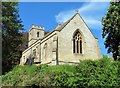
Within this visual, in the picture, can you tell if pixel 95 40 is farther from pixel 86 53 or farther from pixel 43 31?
pixel 43 31

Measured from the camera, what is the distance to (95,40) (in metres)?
41.4

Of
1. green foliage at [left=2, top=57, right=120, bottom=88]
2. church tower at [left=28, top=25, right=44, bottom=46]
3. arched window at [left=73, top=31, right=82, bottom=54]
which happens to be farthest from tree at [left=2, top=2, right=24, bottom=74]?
church tower at [left=28, top=25, right=44, bottom=46]

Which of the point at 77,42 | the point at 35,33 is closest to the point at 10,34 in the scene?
the point at 77,42

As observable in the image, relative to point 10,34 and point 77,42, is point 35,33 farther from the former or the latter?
point 10,34

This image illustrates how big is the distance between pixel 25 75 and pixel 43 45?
2546 cm

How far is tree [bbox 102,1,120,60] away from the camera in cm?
2628

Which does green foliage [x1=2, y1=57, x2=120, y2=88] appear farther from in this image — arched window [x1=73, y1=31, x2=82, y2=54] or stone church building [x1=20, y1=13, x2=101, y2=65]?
arched window [x1=73, y1=31, x2=82, y2=54]

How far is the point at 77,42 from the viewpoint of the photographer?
40000mm

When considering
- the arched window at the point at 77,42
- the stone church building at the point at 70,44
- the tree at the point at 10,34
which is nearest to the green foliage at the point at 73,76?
the tree at the point at 10,34

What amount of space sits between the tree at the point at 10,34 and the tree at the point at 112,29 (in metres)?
10.1

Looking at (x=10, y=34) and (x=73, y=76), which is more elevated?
(x=10, y=34)

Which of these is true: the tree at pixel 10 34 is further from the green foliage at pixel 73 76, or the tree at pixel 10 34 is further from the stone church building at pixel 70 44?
the green foliage at pixel 73 76

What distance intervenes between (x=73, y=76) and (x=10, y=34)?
46.8 ft

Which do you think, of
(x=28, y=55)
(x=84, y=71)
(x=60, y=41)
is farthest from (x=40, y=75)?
(x=28, y=55)
